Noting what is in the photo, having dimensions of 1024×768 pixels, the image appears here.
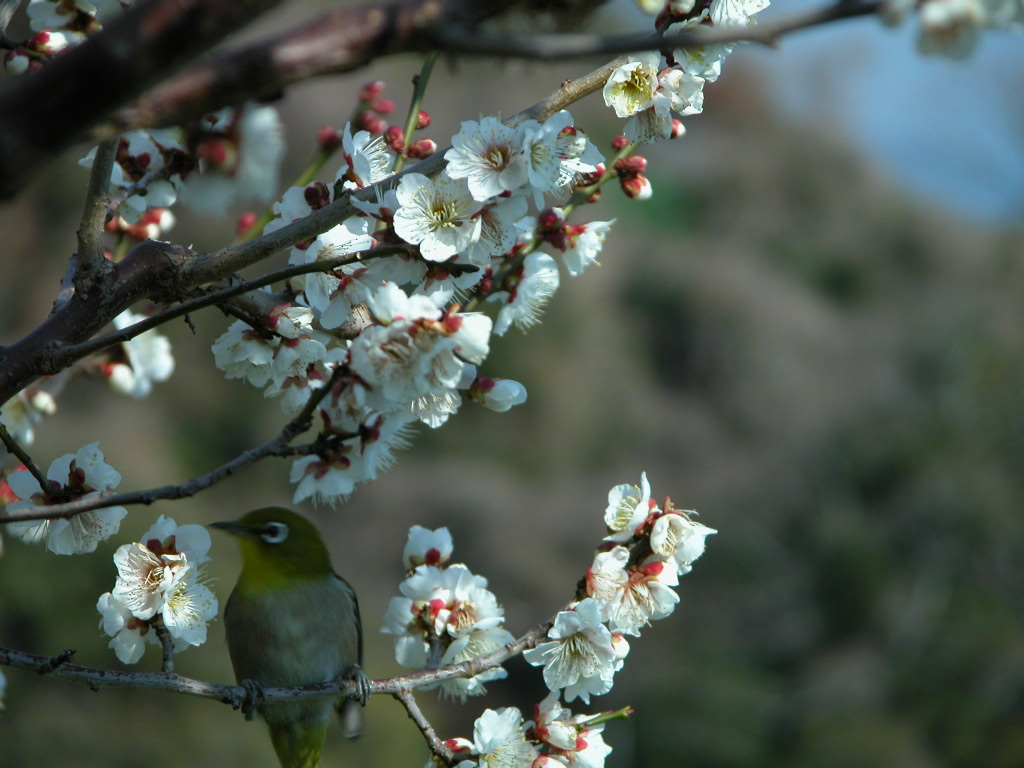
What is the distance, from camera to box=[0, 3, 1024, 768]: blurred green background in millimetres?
5633

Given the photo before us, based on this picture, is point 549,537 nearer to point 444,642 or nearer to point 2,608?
point 2,608

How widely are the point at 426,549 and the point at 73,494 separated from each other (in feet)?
1.72

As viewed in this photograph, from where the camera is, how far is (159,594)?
46.6 inches

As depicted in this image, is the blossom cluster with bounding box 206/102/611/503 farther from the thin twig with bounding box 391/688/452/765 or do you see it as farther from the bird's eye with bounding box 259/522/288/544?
the bird's eye with bounding box 259/522/288/544

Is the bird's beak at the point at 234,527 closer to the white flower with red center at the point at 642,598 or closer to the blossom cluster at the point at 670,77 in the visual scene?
the white flower with red center at the point at 642,598

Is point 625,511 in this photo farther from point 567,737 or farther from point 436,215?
point 436,215

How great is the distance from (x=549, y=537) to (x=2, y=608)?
6.08 m

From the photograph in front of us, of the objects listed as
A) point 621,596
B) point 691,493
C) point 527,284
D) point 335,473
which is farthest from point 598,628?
point 691,493

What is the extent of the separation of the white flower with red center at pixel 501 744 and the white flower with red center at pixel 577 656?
0.24 ft

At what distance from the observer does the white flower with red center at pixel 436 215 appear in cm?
101

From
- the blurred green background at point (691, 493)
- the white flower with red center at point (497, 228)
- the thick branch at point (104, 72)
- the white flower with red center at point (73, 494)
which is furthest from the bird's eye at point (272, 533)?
the blurred green background at point (691, 493)

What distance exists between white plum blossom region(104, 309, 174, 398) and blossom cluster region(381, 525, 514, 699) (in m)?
0.61

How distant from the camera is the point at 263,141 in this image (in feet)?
2.22

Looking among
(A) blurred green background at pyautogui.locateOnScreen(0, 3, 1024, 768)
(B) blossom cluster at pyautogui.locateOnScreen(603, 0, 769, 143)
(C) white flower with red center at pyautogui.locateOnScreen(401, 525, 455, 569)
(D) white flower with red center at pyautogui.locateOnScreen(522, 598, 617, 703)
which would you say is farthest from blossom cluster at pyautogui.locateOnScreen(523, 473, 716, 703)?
(A) blurred green background at pyautogui.locateOnScreen(0, 3, 1024, 768)
